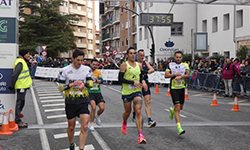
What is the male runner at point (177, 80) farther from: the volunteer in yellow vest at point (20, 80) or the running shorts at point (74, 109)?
the volunteer in yellow vest at point (20, 80)

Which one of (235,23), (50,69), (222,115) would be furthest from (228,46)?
(222,115)

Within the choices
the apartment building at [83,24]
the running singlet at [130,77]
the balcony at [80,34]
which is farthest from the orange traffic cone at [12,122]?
the balcony at [80,34]

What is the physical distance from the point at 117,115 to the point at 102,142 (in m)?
3.80

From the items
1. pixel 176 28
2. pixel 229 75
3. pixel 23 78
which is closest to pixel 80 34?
pixel 176 28

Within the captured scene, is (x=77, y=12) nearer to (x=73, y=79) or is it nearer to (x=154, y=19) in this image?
(x=154, y=19)

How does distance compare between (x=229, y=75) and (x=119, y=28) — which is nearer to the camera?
(x=229, y=75)

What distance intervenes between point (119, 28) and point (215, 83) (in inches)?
1991

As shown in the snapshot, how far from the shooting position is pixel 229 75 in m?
17.3

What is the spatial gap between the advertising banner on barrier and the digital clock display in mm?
4890

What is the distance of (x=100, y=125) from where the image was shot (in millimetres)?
9102

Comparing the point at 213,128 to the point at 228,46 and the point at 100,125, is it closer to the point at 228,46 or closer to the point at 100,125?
the point at 100,125

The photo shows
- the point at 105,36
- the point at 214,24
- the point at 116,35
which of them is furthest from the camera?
the point at 105,36

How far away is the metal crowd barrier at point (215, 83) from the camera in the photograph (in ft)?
54.6

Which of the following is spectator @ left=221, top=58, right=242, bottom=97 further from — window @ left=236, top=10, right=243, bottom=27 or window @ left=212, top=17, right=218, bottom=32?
window @ left=212, top=17, right=218, bottom=32
